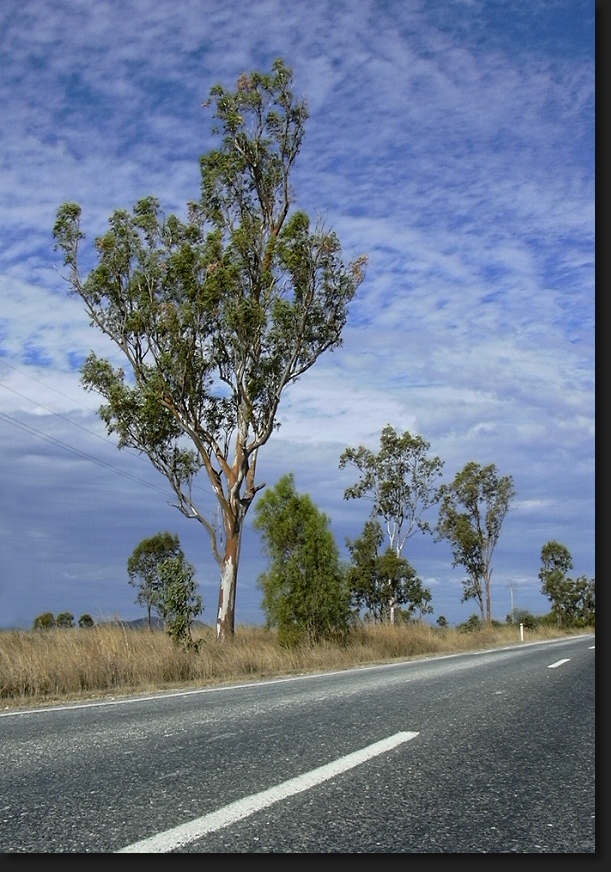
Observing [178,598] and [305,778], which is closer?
[305,778]

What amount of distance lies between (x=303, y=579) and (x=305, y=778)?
18957 millimetres

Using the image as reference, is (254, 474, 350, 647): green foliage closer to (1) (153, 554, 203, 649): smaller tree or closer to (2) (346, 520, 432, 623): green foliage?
(1) (153, 554, 203, 649): smaller tree

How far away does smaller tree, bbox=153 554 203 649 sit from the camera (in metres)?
16.2

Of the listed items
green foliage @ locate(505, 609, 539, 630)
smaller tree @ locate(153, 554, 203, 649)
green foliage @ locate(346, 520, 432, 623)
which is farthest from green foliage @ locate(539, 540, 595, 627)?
smaller tree @ locate(153, 554, 203, 649)

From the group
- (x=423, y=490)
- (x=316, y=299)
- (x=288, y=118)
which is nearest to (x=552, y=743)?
(x=316, y=299)

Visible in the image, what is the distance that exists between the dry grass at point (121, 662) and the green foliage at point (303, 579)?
4.21 ft

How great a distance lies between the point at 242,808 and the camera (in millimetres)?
3486

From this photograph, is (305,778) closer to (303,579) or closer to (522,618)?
(303,579)

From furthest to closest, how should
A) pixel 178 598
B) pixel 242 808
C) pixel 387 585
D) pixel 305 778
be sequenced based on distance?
pixel 387 585 < pixel 178 598 < pixel 305 778 < pixel 242 808

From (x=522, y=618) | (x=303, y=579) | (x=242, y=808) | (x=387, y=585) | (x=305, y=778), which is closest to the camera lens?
(x=242, y=808)

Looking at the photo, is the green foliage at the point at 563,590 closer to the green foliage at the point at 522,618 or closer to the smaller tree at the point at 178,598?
the green foliage at the point at 522,618

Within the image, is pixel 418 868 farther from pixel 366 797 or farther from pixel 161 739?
pixel 161 739

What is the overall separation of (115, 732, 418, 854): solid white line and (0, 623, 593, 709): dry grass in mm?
6469

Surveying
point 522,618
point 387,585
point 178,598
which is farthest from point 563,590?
point 178,598
